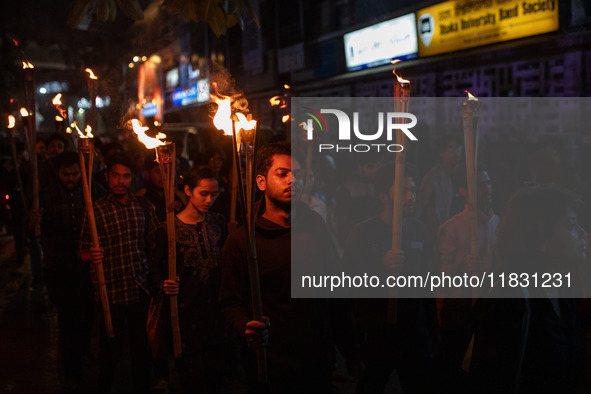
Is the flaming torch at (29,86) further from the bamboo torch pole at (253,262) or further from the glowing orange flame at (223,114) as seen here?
the bamboo torch pole at (253,262)

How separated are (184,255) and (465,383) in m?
2.05

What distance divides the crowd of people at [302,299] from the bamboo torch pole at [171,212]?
0.33ft

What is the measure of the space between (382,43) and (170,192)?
9.86 metres

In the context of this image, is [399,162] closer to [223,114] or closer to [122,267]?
[223,114]

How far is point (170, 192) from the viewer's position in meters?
3.83

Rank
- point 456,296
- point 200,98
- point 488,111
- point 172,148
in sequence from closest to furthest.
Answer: point 172,148 < point 456,296 < point 488,111 < point 200,98

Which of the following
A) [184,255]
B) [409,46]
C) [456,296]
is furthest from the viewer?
[409,46]

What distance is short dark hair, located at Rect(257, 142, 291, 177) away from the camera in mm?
3438

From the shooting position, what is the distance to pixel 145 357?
4.87 metres

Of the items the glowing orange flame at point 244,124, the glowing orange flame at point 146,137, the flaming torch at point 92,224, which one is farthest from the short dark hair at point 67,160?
the glowing orange flame at point 244,124

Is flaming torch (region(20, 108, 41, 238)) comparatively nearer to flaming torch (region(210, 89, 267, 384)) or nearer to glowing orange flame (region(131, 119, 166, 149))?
glowing orange flame (region(131, 119, 166, 149))

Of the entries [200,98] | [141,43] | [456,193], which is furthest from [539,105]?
[141,43]

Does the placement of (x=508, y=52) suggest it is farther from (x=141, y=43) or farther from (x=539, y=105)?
(x=141, y=43)

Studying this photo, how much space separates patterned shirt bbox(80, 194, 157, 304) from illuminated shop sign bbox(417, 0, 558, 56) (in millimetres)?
7202
